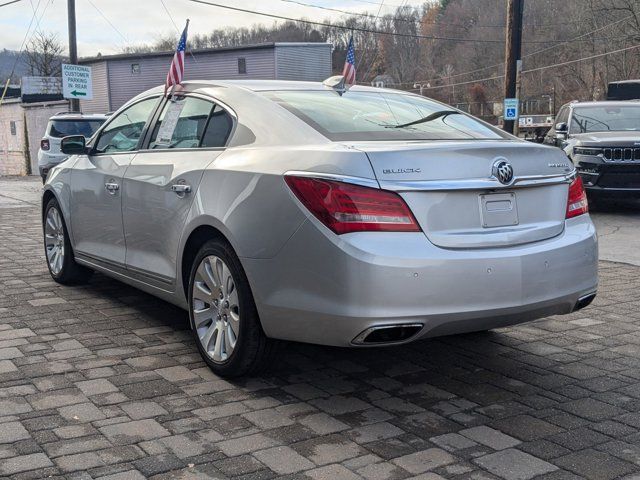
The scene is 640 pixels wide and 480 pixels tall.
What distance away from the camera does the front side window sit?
17.7ft

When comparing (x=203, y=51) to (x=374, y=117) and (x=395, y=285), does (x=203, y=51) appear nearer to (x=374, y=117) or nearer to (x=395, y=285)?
(x=374, y=117)

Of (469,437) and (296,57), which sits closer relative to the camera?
(469,437)

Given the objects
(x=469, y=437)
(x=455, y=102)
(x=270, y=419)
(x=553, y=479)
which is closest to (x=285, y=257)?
(x=270, y=419)

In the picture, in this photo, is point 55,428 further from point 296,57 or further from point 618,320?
point 296,57

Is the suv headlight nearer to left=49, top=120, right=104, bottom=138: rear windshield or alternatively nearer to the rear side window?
the rear side window

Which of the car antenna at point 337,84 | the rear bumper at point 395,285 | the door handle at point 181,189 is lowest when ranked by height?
the rear bumper at point 395,285

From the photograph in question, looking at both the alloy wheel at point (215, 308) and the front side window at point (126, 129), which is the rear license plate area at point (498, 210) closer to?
the alloy wheel at point (215, 308)

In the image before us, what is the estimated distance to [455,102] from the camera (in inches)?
3233

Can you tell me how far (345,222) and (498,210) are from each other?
0.79 metres

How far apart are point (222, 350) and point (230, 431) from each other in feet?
2.44

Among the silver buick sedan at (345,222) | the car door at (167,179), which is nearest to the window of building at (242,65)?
the car door at (167,179)

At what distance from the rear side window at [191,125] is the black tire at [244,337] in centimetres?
70

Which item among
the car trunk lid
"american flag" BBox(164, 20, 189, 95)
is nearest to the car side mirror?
"american flag" BBox(164, 20, 189, 95)

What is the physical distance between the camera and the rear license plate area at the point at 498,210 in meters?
3.71
